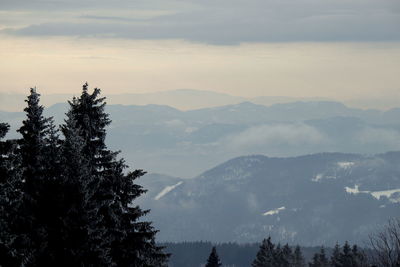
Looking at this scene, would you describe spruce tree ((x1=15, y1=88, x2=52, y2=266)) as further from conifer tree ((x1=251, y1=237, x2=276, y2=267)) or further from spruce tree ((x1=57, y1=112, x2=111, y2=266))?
conifer tree ((x1=251, y1=237, x2=276, y2=267))

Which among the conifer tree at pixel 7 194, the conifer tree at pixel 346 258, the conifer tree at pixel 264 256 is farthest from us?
the conifer tree at pixel 264 256

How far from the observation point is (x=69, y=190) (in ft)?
108

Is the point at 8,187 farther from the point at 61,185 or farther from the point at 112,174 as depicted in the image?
the point at 112,174

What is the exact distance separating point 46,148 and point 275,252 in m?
90.9

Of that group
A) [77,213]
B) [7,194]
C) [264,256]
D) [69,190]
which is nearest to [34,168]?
[69,190]

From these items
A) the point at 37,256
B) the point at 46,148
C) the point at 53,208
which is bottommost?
the point at 37,256

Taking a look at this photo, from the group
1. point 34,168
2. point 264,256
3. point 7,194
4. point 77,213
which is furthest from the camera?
point 264,256

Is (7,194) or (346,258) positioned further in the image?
(346,258)

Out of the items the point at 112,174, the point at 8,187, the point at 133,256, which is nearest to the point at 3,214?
the point at 8,187

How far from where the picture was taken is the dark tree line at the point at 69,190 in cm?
3253

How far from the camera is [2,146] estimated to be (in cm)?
2853

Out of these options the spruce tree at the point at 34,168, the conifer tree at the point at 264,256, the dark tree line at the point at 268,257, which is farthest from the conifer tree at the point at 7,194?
Answer: the conifer tree at the point at 264,256

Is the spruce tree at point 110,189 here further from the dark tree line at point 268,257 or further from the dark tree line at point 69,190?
the dark tree line at point 268,257

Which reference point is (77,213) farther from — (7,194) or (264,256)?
(264,256)
